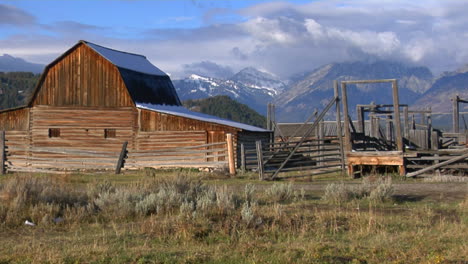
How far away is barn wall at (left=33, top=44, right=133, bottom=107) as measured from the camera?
33.0 metres

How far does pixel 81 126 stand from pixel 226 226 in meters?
24.5

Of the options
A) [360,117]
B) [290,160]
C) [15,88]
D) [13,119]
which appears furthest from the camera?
[15,88]

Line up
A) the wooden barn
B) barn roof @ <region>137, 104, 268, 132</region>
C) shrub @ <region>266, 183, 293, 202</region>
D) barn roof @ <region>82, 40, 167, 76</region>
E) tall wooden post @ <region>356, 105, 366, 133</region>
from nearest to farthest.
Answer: shrub @ <region>266, 183, 293, 202</region>
tall wooden post @ <region>356, 105, 366, 133</region>
barn roof @ <region>137, 104, 268, 132</region>
the wooden barn
barn roof @ <region>82, 40, 167, 76</region>

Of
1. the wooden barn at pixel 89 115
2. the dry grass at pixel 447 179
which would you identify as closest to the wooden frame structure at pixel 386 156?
the dry grass at pixel 447 179

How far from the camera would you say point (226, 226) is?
1016 cm

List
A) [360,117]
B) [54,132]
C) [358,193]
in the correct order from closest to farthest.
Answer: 1. [358,193]
2. [360,117]
3. [54,132]

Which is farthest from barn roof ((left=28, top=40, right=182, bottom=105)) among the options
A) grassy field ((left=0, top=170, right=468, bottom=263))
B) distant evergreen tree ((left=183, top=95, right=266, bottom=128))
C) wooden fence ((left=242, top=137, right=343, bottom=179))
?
distant evergreen tree ((left=183, top=95, right=266, bottom=128))

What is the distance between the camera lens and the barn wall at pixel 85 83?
3300 cm

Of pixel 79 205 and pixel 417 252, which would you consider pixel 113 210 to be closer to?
pixel 79 205

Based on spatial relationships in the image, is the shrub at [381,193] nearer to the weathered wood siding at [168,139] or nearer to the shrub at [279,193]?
the shrub at [279,193]

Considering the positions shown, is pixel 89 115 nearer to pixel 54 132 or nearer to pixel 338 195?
pixel 54 132

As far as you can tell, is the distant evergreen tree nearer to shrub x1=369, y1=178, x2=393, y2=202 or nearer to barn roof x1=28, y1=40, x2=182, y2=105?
barn roof x1=28, y1=40, x2=182, y2=105

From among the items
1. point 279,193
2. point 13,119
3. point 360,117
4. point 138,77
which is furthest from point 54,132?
point 279,193

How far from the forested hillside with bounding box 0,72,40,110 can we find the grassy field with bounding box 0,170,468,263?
9439 cm
